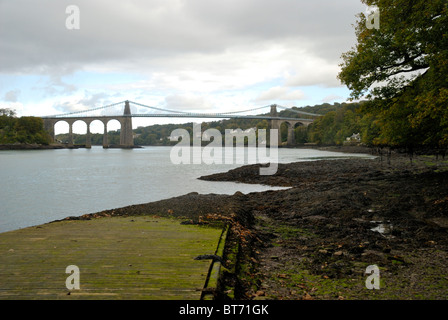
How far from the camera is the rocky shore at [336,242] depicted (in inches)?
210

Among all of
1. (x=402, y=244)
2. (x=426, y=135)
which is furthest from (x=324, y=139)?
(x=402, y=244)

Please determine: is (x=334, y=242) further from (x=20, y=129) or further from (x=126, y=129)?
(x=20, y=129)

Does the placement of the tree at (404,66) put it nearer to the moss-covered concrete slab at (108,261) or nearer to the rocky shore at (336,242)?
the rocky shore at (336,242)

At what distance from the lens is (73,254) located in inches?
225

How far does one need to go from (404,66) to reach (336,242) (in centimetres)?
999

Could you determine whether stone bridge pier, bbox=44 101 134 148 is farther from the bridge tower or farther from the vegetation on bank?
the vegetation on bank

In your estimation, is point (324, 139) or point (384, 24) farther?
point (324, 139)

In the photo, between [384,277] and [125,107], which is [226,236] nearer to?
[384,277]

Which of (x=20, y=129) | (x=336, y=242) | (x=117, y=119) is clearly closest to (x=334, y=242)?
(x=336, y=242)

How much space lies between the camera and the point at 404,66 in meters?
14.8

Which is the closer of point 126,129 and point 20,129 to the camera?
point 20,129

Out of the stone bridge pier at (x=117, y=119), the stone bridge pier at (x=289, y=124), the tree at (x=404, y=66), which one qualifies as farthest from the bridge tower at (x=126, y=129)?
the tree at (x=404, y=66)

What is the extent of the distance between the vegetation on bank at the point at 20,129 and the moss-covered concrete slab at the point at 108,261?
116714 millimetres
